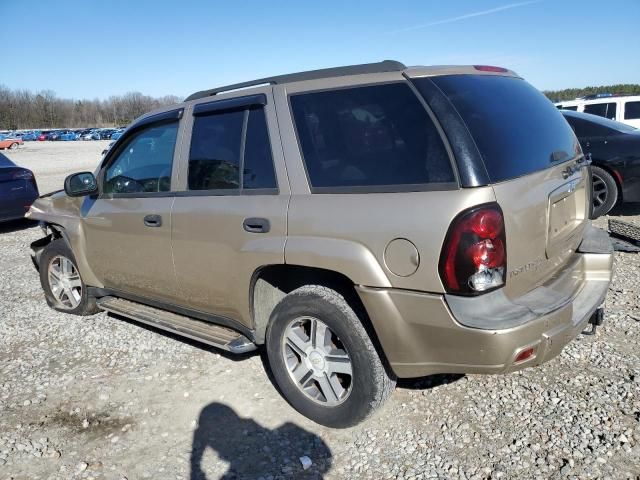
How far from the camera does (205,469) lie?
2.69 meters

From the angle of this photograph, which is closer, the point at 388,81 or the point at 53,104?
the point at 388,81

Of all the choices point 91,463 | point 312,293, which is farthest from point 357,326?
point 91,463

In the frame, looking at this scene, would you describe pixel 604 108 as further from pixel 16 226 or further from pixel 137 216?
pixel 16 226

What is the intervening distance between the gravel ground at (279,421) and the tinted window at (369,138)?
57.4 inches

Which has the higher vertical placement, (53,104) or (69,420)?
(53,104)

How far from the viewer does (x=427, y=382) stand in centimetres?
337

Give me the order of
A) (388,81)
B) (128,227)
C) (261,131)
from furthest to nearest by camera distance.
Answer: (128,227) < (261,131) < (388,81)

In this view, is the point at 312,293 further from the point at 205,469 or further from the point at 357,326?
the point at 205,469

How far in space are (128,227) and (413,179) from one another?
240cm

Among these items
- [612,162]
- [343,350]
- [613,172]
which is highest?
[612,162]

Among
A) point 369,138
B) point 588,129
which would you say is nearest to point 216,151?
point 369,138

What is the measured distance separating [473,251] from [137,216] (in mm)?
2555

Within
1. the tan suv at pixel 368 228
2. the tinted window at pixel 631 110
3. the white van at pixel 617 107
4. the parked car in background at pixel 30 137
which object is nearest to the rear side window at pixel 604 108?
the white van at pixel 617 107

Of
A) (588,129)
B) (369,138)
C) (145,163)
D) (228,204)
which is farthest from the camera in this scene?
(588,129)
